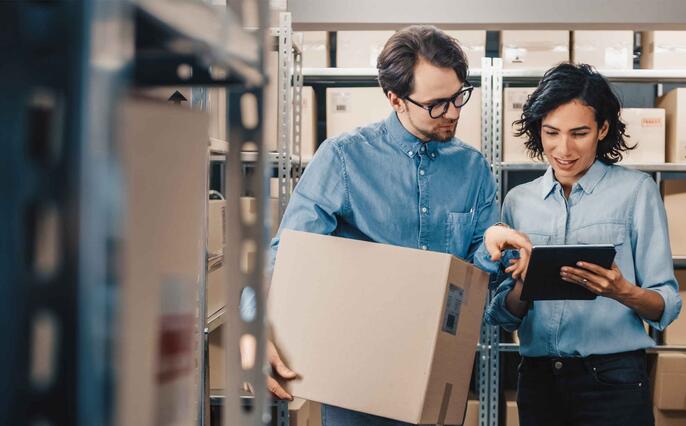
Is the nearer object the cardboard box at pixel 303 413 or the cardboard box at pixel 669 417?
the cardboard box at pixel 303 413

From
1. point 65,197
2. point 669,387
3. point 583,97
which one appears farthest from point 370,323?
point 669,387

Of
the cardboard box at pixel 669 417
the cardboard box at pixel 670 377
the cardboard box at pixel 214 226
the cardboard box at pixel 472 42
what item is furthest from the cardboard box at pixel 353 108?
the cardboard box at pixel 669 417

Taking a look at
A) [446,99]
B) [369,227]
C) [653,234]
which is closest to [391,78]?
[446,99]

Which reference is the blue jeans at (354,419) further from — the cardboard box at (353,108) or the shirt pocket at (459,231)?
the cardboard box at (353,108)

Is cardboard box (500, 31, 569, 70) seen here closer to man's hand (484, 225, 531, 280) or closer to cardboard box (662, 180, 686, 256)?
cardboard box (662, 180, 686, 256)

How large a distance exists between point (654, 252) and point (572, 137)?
36 cm

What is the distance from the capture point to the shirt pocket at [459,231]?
1577 millimetres

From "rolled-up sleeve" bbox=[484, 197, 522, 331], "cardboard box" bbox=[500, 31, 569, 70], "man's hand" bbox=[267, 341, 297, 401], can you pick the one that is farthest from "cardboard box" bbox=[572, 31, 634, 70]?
"man's hand" bbox=[267, 341, 297, 401]

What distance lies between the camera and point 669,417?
3.08 metres

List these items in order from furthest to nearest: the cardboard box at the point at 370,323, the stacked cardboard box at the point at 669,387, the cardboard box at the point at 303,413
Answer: the stacked cardboard box at the point at 669,387 → the cardboard box at the point at 303,413 → the cardboard box at the point at 370,323

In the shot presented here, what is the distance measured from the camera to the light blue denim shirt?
69.4 inches

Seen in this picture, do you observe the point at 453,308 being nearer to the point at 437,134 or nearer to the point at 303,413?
the point at 437,134

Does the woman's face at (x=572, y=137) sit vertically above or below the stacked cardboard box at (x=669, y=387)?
above

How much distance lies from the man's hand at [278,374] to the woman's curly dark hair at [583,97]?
3.32 ft
